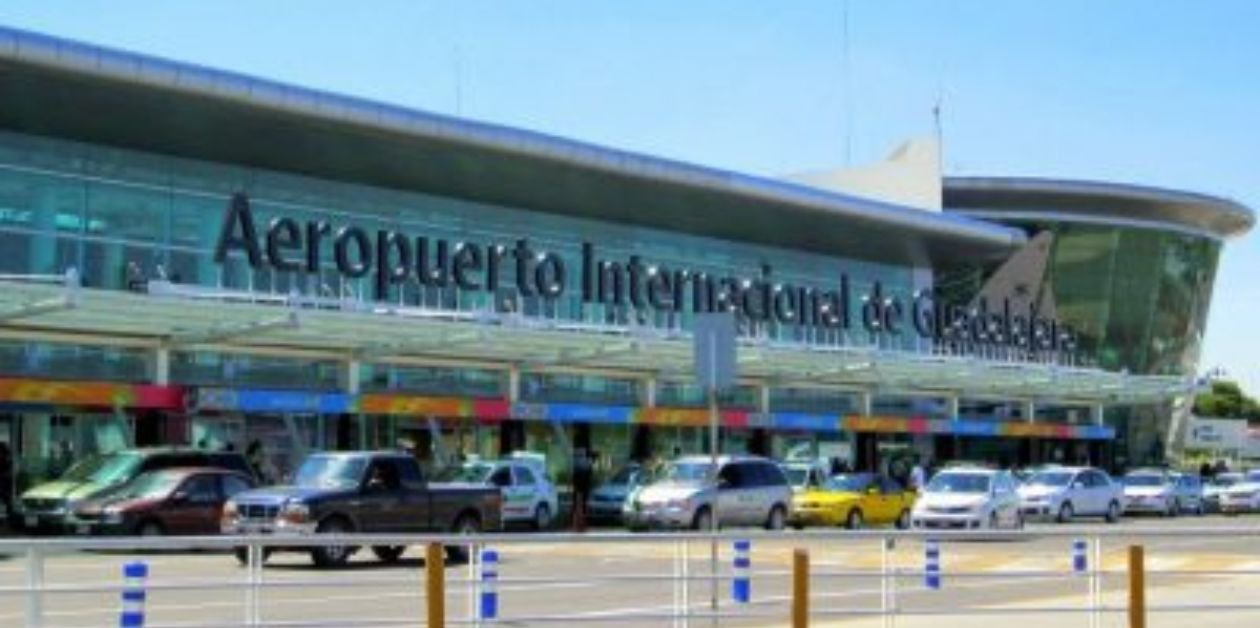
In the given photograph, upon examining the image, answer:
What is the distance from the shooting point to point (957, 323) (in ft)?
242

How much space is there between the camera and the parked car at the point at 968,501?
38.0m

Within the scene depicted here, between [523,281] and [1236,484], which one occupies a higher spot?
[523,281]

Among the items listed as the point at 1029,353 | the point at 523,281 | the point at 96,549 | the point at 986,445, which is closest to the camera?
the point at 96,549

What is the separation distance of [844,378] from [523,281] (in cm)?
1044

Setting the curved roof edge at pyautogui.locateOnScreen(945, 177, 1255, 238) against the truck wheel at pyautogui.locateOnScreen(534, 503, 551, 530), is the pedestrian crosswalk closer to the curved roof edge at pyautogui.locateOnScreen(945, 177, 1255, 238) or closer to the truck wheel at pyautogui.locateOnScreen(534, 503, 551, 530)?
the truck wheel at pyautogui.locateOnScreen(534, 503, 551, 530)

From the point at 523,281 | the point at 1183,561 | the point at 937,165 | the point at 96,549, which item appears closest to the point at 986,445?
the point at 937,165

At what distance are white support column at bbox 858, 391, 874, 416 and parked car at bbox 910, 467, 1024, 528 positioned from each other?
802 inches

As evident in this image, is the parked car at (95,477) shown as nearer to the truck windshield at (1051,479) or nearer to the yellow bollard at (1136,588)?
the yellow bollard at (1136,588)

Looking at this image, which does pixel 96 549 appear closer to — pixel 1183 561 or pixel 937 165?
pixel 1183 561

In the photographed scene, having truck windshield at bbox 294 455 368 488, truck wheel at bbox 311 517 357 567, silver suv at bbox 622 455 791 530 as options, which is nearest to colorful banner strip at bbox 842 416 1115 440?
silver suv at bbox 622 455 791 530

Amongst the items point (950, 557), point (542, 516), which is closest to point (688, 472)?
point (542, 516)

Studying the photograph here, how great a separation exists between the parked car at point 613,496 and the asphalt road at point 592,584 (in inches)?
489

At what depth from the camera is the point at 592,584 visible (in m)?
15.2

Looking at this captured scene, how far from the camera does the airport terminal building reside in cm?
4103
